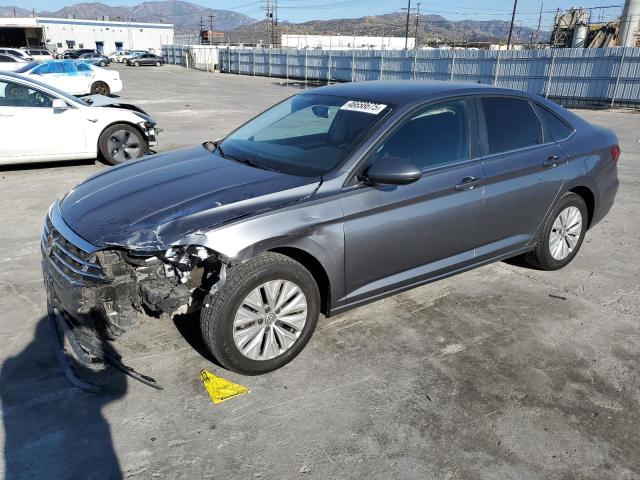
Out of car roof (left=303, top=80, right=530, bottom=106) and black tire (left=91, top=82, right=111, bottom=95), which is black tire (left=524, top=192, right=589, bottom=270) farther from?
black tire (left=91, top=82, right=111, bottom=95)

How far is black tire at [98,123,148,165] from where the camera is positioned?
8.65m

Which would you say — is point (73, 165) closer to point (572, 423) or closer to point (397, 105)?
point (397, 105)

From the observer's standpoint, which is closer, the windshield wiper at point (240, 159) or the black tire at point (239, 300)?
the black tire at point (239, 300)

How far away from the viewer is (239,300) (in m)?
3.03

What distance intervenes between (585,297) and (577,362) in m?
1.15

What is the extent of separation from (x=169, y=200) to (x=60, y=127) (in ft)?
20.5

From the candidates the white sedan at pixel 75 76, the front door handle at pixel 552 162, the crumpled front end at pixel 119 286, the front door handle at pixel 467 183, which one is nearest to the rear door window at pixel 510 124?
→ the front door handle at pixel 552 162

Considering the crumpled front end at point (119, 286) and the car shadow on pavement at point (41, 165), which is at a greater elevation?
the crumpled front end at point (119, 286)

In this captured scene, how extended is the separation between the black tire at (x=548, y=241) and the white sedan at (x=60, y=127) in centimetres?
673

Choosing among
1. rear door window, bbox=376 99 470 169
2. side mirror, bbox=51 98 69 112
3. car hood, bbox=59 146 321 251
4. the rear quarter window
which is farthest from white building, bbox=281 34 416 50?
car hood, bbox=59 146 321 251

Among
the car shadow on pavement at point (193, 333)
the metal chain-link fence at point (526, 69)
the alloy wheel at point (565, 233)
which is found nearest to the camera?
the car shadow on pavement at point (193, 333)

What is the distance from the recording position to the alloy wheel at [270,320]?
3.11m

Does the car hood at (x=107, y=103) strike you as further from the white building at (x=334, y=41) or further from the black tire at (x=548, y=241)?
the white building at (x=334, y=41)

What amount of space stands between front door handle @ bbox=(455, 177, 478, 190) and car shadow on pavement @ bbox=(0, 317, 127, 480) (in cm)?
264
